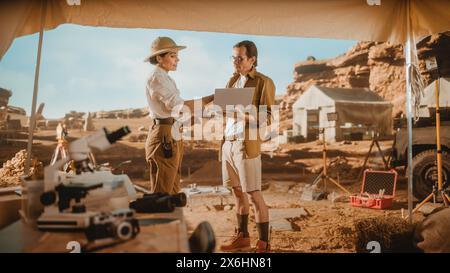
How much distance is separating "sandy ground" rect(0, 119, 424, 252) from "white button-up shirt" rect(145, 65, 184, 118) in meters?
1.83

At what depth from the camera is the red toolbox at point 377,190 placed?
225 inches

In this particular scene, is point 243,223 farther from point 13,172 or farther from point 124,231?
point 13,172

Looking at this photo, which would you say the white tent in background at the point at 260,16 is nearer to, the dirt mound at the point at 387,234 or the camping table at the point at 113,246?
the dirt mound at the point at 387,234

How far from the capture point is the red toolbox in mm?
5707

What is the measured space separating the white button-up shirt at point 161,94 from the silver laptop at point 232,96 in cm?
30

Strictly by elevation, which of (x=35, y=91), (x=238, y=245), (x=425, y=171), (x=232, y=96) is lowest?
(x=238, y=245)

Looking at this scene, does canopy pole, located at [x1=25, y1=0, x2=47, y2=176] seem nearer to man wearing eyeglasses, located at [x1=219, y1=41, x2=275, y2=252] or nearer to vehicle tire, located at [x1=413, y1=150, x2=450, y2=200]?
man wearing eyeglasses, located at [x1=219, y1=41, x2=275, y2=252]

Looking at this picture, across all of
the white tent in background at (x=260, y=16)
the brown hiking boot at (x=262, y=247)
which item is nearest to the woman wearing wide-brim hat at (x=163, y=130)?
the white tent in background at (x=260, y=16)

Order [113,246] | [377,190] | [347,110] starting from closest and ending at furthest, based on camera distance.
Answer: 1. [113,246]
2. [377,190]
3. [347,110]

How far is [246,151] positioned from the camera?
10.5ft

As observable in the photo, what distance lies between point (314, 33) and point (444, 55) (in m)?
9.70

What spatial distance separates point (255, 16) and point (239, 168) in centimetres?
155

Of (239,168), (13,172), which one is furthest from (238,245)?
(13,172)

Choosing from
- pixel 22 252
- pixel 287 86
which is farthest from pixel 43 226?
pixel 287 86
